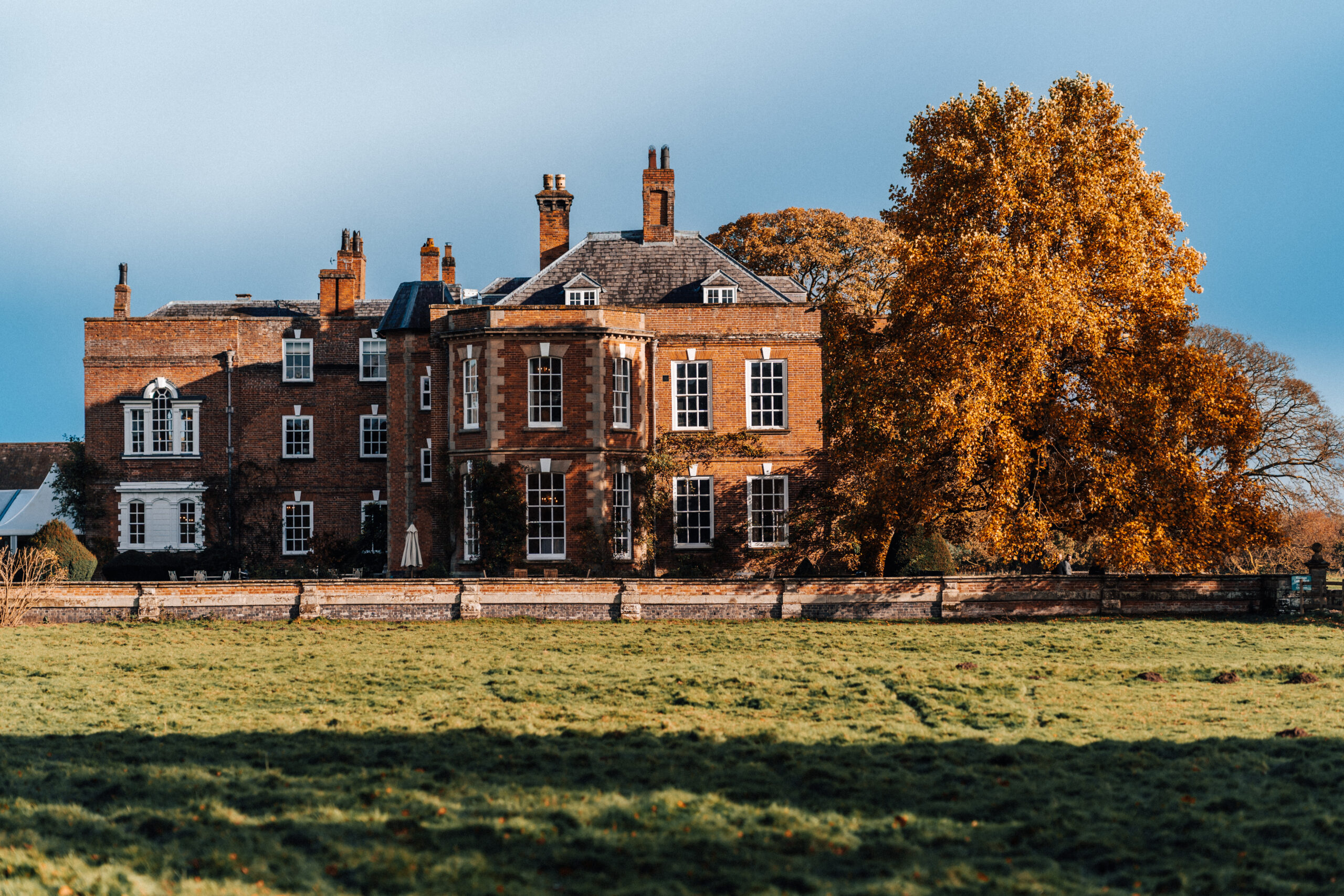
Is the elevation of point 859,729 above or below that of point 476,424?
below

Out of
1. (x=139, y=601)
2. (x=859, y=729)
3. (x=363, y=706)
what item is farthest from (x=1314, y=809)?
(x=139, y=601)

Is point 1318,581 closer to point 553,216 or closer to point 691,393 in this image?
point 691,393

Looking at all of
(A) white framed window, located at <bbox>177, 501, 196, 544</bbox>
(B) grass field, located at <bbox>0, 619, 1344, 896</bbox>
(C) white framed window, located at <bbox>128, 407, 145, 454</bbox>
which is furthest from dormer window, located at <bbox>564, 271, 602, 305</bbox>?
(C) white framed window, located at <bbox>128, 407, 145, 454</bbox>

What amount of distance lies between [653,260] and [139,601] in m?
17.8

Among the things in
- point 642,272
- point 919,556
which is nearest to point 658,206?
point 642,272

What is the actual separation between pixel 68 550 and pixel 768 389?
1995 centimetres

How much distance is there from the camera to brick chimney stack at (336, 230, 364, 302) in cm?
4575

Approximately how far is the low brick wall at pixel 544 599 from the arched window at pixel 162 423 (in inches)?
692

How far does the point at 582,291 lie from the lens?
3412 centimetres

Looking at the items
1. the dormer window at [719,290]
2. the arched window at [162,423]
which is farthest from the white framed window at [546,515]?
the arched window at [162,423]

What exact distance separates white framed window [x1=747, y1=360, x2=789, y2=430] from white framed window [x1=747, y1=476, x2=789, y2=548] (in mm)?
1547

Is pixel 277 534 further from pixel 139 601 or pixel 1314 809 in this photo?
pixel 1314 809

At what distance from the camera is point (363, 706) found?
14.8 meters

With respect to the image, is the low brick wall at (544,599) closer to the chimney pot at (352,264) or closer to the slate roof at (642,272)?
the slate roof at (642,272)
